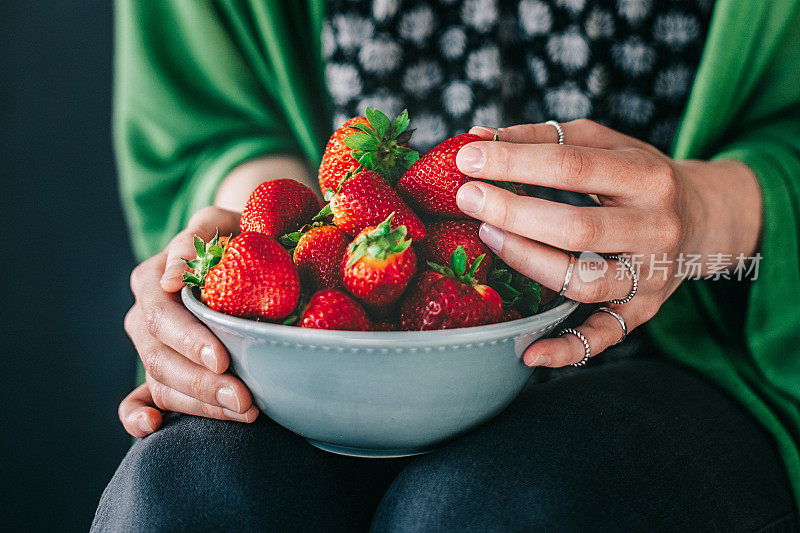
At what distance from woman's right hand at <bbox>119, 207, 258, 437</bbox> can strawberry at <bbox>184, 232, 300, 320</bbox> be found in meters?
0.04

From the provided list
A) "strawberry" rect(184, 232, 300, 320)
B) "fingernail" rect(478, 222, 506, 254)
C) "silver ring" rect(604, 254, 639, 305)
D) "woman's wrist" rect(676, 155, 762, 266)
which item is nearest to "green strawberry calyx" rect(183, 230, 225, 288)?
"strawberry" rect(184, 232, 300, 320)

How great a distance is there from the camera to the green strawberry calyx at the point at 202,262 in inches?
17.8

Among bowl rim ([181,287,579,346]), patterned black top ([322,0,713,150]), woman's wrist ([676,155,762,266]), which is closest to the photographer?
bowl rim ([181,287,579,346])

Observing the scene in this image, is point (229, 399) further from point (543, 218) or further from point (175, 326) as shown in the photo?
point (543, 218)

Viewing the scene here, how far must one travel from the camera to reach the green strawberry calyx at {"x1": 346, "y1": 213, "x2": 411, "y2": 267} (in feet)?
1.39

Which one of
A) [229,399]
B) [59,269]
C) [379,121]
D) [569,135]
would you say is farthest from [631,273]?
[59,269]

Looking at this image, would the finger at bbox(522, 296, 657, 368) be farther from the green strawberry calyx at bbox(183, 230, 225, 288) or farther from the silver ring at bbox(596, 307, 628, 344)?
the green strawberry calyx at bbox(183, 230, 225, 288)

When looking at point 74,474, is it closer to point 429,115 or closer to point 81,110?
point 81,110

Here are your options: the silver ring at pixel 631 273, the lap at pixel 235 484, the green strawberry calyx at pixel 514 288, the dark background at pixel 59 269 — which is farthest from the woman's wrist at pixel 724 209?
the dark background at pixel 59 269

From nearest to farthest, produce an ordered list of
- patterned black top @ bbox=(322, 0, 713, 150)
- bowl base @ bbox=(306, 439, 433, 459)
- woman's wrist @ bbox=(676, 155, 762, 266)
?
1. bowl base @ bbox=(306, 439, 433, 459)
2. woman's wrist @ bbox=(676, 155, 762, 266)
3. patterned black top @ bbox=(322, 0, 713, 150)

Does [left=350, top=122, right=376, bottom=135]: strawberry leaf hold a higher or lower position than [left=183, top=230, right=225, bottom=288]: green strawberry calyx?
higher

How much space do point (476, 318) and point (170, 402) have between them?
0.32 m

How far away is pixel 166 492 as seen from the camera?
45 cm

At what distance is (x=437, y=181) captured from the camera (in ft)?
1.58
